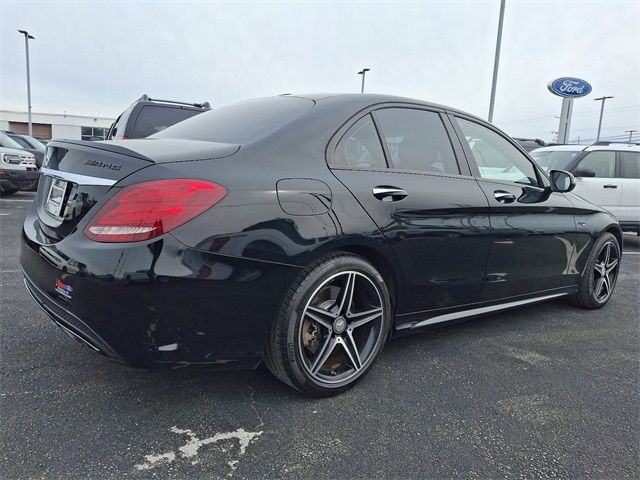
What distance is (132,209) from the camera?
1829 mm

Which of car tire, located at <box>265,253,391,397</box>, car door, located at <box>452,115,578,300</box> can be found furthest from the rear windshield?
car door, located at <box>452,115,578,300</box>

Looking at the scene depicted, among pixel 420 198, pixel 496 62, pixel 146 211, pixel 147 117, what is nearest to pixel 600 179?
pixel 420 198

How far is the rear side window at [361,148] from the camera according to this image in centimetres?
242

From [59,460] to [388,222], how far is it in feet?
5.76

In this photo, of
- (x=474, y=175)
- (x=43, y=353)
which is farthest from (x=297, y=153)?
(x=43, y=353)

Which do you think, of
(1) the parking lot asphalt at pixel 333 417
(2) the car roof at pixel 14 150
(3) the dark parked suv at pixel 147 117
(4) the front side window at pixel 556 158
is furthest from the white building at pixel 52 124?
(1) the parking lot asphalt at pixel 333 417

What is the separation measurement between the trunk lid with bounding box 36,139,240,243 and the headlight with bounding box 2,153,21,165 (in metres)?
9.56

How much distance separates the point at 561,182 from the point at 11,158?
10.9m

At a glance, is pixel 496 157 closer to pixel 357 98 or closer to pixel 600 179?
pixel 357 98

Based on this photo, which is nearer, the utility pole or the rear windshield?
the rear windshield

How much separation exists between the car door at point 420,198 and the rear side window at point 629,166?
20.5 ft

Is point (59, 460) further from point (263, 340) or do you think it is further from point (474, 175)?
point (474, 175)

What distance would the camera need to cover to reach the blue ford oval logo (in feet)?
57.1

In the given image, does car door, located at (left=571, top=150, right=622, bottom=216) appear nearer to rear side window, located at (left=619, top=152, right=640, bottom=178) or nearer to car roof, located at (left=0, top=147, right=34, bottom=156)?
rear side window, located at (left=619, top=152, right=640, bottom=178)
